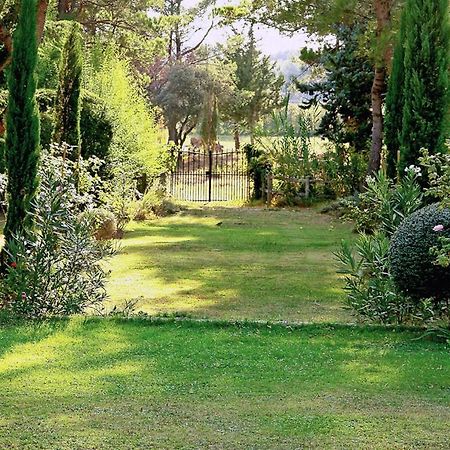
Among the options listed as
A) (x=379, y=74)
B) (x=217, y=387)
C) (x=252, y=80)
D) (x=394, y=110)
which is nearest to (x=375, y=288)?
(x=217, y=387)

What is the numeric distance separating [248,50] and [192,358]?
3178 cm

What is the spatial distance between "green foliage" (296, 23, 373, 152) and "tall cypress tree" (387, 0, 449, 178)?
36.7ft

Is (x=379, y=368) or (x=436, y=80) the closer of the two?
(x=379, y=368)

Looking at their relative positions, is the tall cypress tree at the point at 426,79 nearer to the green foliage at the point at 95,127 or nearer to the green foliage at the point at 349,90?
the green foliage at the point at 95,127

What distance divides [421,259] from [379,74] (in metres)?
9.18

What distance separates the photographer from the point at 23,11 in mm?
7410

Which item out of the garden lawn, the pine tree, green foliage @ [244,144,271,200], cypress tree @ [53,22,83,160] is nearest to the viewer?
the garden lawn

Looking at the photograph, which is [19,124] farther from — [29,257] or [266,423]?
[266,423]

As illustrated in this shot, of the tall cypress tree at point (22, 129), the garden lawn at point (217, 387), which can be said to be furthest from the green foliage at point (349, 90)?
the garden lawn at point (217, 387)

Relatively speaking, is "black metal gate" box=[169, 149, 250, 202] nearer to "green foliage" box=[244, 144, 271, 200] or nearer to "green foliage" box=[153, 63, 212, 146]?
"green foliage" box=[244, 144, 271, 200]

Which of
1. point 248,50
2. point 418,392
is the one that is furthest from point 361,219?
point 248,50

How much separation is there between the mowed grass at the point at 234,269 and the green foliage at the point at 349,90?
4519 millimetres

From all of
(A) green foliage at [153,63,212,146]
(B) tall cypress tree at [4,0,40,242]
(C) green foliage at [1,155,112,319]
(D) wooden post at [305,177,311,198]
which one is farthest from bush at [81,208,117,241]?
(A) green foliage at [153,63,212,146]

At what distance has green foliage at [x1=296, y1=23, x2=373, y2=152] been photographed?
19891 millimetres
